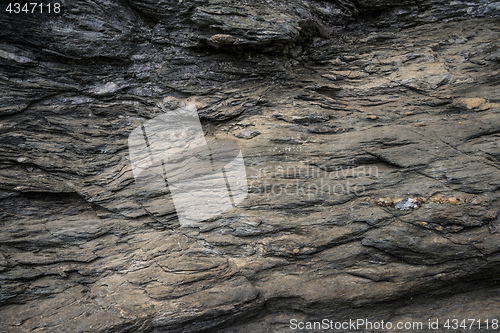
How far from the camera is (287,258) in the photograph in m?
5.48

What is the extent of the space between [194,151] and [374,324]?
4.03 m

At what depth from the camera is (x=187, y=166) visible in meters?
5.82

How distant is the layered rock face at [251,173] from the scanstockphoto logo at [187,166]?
0.13 meters

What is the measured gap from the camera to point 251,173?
5789 millimetres

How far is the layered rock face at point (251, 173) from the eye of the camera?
17.3 ft

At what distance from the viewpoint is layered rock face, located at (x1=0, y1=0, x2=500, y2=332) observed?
5.28 metres

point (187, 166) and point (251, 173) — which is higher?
point (187, 166)

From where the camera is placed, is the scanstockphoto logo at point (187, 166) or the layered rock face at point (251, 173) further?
the scanstockphoto logo at point (187, 166)

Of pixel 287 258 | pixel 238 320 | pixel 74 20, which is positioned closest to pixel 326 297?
pixel 287 258

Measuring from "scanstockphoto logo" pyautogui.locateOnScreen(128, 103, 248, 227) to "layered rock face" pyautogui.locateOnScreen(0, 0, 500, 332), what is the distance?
134mm

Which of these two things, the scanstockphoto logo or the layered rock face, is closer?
the layered rock face

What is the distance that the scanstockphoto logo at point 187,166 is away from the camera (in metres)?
5.70

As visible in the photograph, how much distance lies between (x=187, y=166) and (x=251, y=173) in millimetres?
1094

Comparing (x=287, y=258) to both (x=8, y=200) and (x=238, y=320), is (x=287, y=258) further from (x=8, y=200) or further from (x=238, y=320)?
(x=8, y=200)
